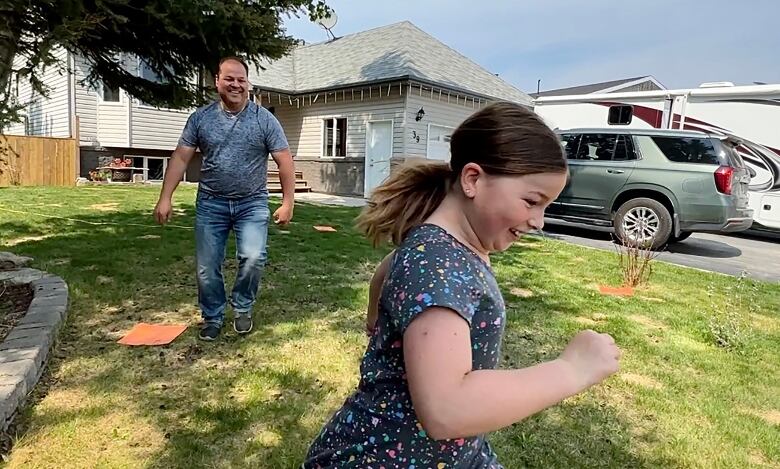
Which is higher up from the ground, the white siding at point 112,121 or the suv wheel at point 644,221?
the white siding at point 112,121

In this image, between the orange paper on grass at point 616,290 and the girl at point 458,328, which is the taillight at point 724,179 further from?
the girl at point 458,328

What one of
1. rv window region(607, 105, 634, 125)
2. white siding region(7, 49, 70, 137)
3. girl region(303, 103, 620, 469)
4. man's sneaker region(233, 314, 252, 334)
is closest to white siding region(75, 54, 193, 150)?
white siding region(7, 49, 70, 137)

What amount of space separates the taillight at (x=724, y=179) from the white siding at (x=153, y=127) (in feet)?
44.9

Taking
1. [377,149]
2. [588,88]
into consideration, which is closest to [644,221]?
[377,149]

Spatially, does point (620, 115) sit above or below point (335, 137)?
above

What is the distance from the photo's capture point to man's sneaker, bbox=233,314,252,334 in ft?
11.3

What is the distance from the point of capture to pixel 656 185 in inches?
316

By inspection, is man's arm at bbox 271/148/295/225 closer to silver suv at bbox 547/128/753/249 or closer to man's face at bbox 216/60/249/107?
man's face at bbox 216/60/249/107

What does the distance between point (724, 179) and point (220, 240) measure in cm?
709

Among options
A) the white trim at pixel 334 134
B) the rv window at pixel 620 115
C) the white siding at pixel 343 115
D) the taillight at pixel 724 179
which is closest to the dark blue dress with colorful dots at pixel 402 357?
the taillight at pixel 724 179

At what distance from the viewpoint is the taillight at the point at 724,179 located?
294 inches

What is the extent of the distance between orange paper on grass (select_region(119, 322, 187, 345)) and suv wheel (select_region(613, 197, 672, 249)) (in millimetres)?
6481

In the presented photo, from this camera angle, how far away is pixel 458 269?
38.8 inches

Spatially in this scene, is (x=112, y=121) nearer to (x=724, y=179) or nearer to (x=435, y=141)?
(x=435, y=141)
